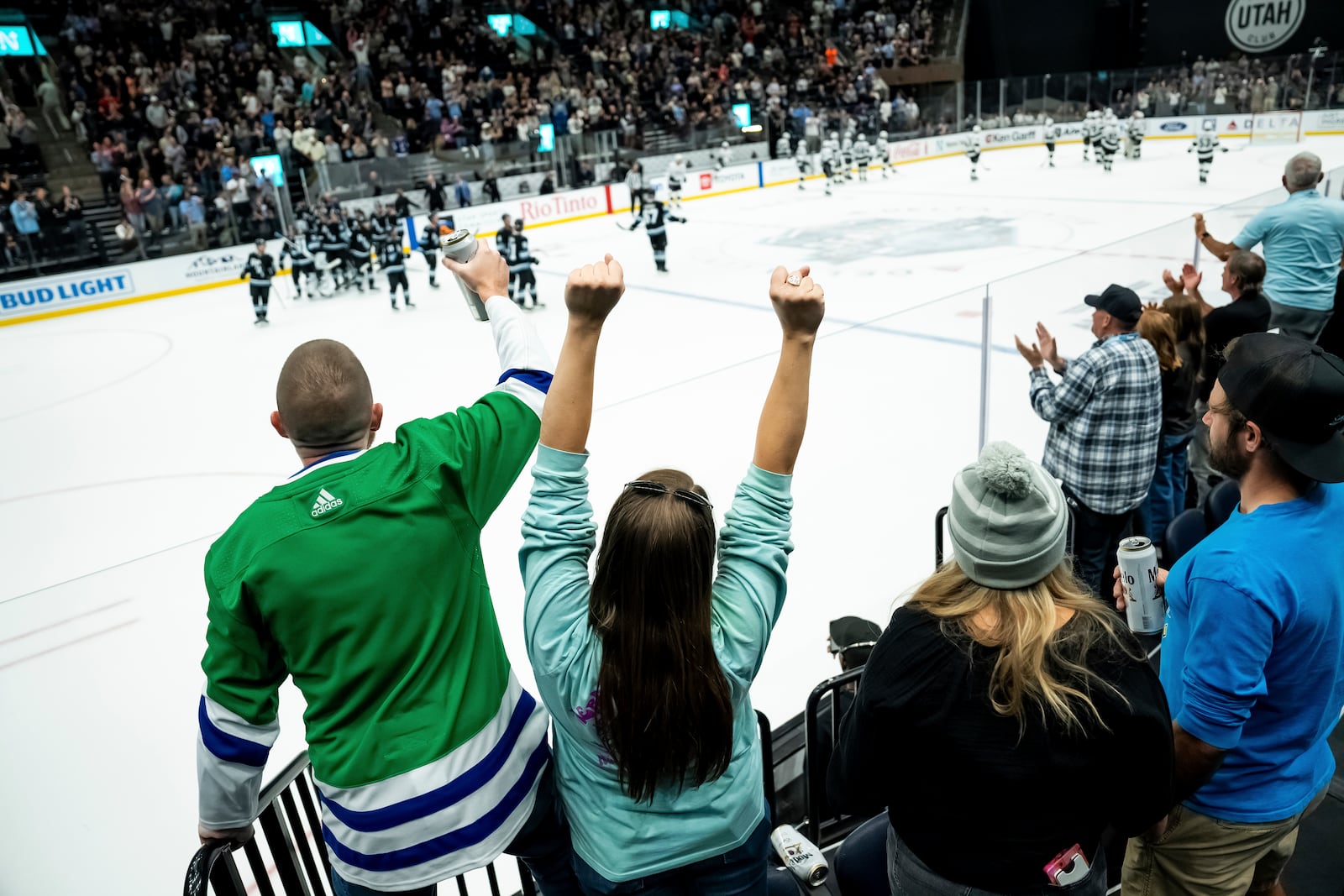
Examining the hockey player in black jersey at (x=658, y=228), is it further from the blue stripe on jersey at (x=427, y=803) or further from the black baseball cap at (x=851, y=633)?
the blue stripe on jersey at (x=427, y=803)

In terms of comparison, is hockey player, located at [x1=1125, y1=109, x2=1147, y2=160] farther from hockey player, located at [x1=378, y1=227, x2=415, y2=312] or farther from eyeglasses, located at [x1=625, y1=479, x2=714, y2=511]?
eyeglasses, located at [x1=625, y1=479, x2=714, y2=511]

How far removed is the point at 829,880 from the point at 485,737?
4.08 feet

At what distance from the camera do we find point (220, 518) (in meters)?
6.46

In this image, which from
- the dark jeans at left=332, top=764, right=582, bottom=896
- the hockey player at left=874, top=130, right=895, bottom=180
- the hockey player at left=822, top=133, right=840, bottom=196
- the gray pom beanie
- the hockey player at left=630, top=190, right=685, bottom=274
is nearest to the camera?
the gray pom beanie

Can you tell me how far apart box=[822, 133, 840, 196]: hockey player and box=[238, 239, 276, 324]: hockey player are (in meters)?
12.6

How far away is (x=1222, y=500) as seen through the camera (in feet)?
9.81

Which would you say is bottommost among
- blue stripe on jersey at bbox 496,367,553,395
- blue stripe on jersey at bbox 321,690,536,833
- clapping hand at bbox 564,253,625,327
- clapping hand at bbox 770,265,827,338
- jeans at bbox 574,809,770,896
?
jeans at bbox 574,809,770,896

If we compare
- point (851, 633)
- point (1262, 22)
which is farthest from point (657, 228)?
point (1262, 22)

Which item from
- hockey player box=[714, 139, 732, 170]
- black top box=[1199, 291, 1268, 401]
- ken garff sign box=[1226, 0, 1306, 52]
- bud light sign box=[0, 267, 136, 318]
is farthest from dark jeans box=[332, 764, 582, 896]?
ken garff sign box=[1226, 0, 1306, 52]

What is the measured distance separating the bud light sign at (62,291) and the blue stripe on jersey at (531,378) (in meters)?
15.3

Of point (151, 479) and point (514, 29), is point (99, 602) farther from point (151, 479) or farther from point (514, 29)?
point (514, 29)

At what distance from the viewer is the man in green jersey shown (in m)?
1.49

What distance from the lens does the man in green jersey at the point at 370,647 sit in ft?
4.90

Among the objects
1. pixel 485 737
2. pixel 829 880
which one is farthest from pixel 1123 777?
pixel 829 880
